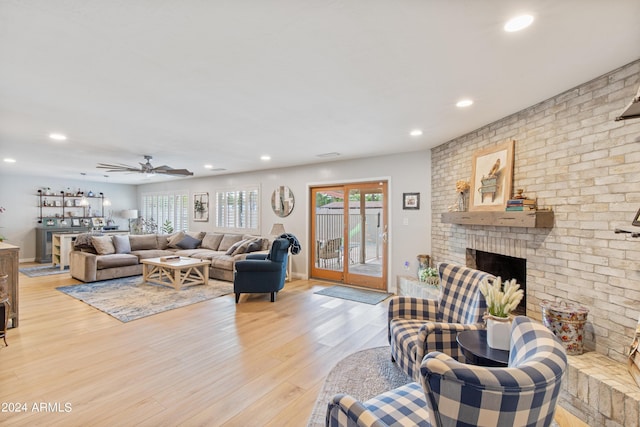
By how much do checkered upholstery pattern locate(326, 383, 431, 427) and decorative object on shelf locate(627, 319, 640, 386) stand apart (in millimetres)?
1385

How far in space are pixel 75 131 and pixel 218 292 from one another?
3.05 metres

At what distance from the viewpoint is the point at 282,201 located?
6.70 meters

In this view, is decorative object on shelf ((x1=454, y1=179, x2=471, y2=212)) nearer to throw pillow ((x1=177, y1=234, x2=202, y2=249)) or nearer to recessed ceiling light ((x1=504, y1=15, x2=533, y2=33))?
recessed ceiling light ((x1=504, y1=15, x2=533, y2=33))

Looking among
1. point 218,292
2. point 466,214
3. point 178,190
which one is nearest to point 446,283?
point 466,214

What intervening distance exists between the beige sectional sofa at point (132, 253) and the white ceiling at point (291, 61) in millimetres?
2909

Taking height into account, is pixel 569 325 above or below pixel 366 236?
below

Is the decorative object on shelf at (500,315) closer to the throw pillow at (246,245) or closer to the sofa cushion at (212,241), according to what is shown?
the throw pillow at (246,245)

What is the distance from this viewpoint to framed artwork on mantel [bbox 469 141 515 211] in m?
3.10

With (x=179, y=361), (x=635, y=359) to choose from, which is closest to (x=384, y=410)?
(x=635, y=359)

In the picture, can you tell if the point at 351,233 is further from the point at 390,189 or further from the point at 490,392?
the point at 490,392

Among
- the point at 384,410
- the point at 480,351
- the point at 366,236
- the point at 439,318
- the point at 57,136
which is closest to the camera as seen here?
→ the point at 384,410

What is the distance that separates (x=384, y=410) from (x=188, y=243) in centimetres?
712

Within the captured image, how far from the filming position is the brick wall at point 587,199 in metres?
2.04

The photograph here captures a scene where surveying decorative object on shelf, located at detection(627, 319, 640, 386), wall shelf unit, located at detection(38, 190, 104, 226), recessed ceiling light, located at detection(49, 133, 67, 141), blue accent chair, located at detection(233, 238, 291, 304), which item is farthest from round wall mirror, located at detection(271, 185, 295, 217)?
wall shelf unit, located at detection(38, 190, 104, 226)
